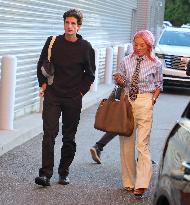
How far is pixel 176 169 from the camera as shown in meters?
4.04

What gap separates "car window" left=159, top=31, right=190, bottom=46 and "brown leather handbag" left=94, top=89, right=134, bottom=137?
48.1 ft

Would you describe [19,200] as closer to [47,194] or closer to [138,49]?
[47,194]

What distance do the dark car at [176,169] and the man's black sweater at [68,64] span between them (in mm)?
2696

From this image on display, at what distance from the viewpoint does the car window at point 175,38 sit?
21.8 metres

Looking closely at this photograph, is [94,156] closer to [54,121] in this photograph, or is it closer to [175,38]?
[54,121]

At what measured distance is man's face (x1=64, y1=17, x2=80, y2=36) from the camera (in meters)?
7.10

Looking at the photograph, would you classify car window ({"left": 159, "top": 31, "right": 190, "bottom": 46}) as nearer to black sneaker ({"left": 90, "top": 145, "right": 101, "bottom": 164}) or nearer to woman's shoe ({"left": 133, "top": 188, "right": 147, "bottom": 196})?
black sneaker ({"left": 90, "top": 145, "right": 101, "bottom": 164})

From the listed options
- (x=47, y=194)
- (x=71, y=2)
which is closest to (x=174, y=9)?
(x=71, y=2)

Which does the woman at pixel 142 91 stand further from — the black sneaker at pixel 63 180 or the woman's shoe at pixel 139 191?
the black sneaker at pixel 63 180

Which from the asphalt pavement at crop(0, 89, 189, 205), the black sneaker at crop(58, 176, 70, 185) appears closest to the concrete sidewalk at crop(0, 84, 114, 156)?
the asphalt pavement at crop(0, 89, 189, 205)

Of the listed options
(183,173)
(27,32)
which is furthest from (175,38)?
(183,173)

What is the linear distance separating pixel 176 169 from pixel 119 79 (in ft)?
10.6

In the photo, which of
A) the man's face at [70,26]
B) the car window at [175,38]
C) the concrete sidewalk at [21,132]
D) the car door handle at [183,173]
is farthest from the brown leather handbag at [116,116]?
the car window at [175,38]

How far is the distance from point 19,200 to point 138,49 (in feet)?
6.35
